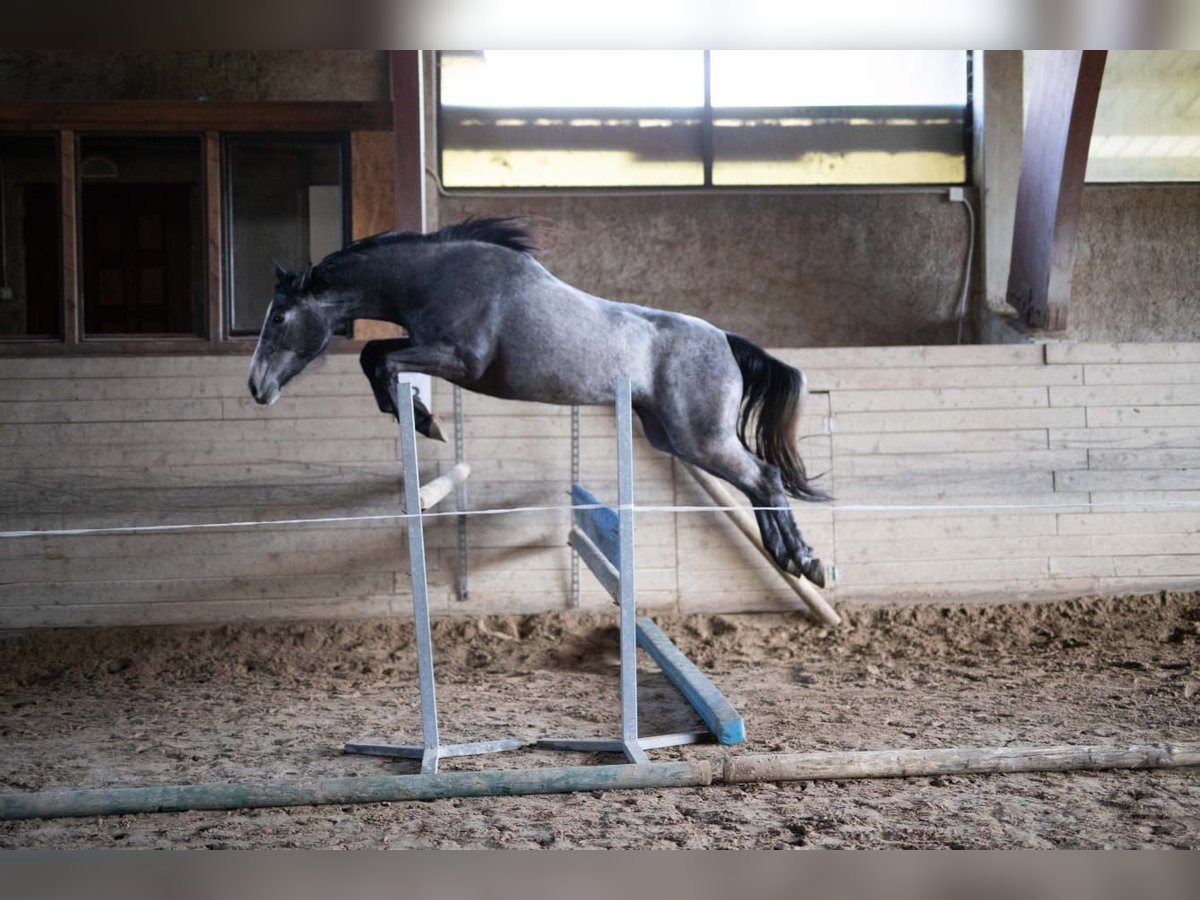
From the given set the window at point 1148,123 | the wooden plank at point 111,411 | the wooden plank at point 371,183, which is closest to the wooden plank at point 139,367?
the wooden plank at point 111,411

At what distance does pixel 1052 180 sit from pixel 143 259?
209 inches

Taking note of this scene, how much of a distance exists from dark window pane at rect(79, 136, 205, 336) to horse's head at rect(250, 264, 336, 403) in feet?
11.9

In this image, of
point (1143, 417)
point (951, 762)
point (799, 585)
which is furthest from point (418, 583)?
point (1143, 417)

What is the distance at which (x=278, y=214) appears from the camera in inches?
232

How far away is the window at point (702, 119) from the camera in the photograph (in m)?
6.52

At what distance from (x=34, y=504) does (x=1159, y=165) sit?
702cm

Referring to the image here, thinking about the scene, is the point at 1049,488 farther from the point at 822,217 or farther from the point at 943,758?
the point at 943,758

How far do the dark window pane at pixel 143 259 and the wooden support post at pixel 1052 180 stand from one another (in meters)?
4.85

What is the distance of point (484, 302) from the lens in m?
2.99

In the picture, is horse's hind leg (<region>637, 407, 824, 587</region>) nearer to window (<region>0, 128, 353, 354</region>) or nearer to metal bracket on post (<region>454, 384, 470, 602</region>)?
metal bracket on post (<region>454, 384, 470, 602</region>)

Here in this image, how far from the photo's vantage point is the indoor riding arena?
2.86 m

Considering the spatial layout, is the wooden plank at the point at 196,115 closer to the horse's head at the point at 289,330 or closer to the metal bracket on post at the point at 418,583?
the horse's head at the point at 289,330

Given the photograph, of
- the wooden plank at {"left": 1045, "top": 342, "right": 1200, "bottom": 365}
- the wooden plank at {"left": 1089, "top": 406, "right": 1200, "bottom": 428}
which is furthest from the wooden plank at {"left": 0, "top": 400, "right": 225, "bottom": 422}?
the wooden plank at {"left": 1089, "top": 406, "right": 1200, "bottom": 428}

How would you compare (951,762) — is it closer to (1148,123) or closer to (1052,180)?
(1052,180)
